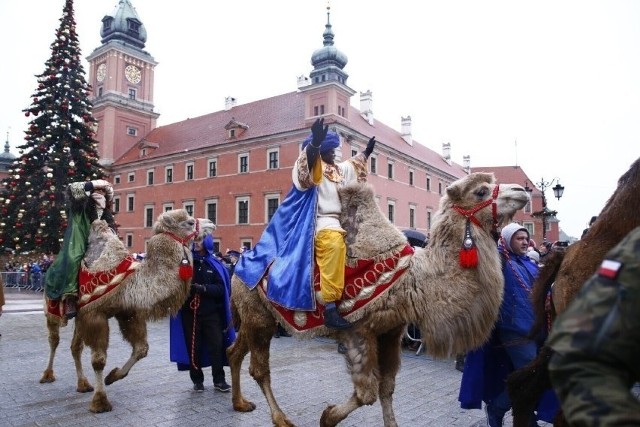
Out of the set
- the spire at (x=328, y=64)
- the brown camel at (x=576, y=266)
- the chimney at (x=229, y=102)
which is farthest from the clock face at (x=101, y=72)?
the brown camel at (x=576, y=266)

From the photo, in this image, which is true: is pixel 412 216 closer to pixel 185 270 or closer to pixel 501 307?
pixel 185 270

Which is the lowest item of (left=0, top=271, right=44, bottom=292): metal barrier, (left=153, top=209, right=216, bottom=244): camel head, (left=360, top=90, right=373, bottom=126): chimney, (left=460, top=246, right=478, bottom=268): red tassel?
(left=0, top=271, right=44, bottom=292): metal barrier

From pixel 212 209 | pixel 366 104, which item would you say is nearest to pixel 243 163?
pixel 212 209

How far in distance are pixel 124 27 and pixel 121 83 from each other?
7618mm

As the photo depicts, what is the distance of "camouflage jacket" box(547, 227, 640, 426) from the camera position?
113 centimetres

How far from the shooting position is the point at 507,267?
438 cm

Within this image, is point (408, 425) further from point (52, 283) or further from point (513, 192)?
point (52, 283)

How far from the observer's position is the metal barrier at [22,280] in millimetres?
24811

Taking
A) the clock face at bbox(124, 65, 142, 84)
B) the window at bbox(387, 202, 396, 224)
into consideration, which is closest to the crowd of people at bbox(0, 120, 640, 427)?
the window at bbox(387, 202, 396, 224)

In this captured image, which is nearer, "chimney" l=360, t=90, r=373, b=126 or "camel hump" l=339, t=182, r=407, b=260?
"camel hump" l=339, t=182, r=407, b=260

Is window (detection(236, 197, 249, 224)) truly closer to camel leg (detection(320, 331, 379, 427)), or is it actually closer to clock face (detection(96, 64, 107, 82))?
clock face (detection(96, 64, 107, 82))

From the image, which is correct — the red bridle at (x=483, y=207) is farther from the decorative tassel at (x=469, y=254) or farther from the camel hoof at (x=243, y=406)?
the camel hoof at (x=243, y=406)

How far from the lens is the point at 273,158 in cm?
3941

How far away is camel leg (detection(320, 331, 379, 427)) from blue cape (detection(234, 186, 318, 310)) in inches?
19.8
